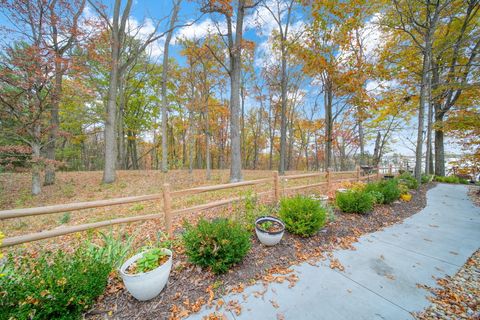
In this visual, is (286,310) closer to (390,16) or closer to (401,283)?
(401,283)

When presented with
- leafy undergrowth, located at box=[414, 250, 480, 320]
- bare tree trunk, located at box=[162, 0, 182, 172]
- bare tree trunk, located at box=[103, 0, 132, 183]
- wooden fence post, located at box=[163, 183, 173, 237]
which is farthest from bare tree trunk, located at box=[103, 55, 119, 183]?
leafy undergrowth, located at box=[414, 250, 480, 320]

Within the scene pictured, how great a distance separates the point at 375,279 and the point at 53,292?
3625 mm

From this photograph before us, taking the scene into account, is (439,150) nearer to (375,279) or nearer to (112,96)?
(375,279)

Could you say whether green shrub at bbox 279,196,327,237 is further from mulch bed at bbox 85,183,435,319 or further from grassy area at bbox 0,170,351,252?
grassy area at bbox 0,170,351,252

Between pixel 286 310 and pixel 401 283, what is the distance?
5.48 feet

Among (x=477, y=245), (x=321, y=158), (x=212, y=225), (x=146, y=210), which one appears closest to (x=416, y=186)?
(x=477, y=245)

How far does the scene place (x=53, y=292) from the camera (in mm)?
1543

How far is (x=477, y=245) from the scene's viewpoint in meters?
3.15

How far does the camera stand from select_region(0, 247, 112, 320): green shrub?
1.46 meters

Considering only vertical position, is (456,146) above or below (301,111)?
below

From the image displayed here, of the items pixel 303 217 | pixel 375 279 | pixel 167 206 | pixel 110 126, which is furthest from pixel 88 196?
pixel 375 279

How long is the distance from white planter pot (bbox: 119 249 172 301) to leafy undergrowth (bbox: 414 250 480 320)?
2.76 meters

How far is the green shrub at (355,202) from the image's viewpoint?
4137mm

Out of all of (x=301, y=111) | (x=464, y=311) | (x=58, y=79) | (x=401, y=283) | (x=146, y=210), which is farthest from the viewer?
(x=301, y=111)
